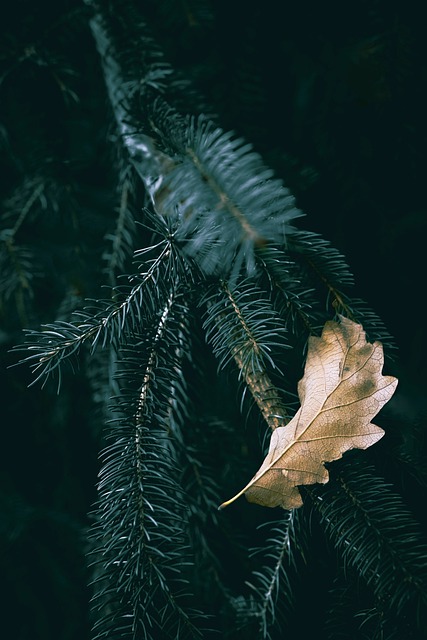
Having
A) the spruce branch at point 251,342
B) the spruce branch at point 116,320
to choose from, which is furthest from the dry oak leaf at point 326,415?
the spruce branch at point 116,320

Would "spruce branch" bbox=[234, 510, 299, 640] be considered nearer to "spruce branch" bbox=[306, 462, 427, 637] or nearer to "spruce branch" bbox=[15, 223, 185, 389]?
"spruce branch" bbox=[306, 462, 427, 637]

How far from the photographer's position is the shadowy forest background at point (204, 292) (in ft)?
1.63

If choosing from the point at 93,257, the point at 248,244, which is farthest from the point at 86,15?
the point at 248,244

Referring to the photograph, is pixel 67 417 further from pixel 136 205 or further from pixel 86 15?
pixel 86 15

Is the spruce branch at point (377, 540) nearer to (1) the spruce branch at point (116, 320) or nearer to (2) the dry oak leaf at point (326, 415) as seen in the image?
(2) the dry oak leaf at point (326, 415)

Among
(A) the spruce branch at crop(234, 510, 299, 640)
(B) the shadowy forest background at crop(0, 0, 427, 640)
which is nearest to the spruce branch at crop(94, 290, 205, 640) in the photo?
(B) the shadowy forest background at crop(0, 0, 427, 640)

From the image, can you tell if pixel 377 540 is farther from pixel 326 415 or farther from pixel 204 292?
pixel 204 292

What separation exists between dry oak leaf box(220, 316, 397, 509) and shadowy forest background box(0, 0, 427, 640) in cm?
3

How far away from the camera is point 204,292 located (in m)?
0.57

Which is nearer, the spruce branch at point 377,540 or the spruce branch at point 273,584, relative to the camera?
the spruce branch at point 377,540

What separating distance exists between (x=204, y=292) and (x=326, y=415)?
0.18 meters

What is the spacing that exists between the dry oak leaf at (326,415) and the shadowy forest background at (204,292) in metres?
0.03

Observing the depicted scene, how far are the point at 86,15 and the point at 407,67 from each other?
0.53 m

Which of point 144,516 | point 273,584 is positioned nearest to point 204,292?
point 144,516
